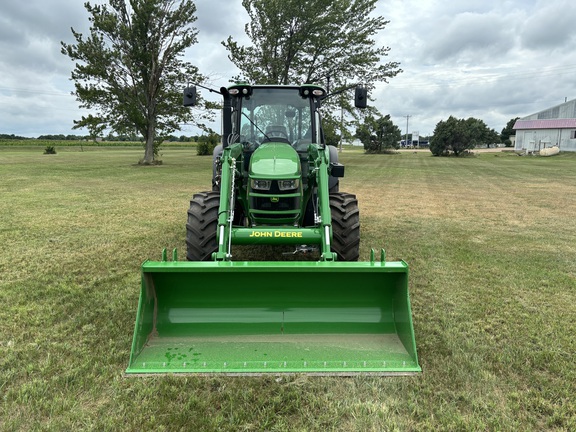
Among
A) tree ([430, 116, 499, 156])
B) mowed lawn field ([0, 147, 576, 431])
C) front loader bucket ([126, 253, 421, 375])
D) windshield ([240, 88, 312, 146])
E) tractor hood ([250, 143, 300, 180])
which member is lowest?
mowed lawn field ([0, 147, 576, 431])

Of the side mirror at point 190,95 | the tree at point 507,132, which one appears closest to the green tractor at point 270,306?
the side mirror at point 190,95

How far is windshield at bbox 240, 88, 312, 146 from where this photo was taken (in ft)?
19.0

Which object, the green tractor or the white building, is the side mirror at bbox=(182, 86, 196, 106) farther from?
the white building

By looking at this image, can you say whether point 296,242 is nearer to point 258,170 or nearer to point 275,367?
point 258,170

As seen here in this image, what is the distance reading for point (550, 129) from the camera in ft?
164

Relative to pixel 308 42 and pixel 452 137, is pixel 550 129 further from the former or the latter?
pixel 308 42

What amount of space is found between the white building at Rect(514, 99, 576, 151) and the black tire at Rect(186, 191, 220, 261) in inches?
2158

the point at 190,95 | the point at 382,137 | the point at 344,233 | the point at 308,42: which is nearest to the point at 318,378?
the point at 344,233

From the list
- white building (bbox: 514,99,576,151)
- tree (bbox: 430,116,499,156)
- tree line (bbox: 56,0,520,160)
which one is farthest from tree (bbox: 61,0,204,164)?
white building (bbox: 514,99,576,151)

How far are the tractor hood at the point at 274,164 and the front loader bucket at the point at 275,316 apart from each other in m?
1.47

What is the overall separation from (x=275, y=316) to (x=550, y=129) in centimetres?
5755

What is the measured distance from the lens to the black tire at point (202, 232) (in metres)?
4.70

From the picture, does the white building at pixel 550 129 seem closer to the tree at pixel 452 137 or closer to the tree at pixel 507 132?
the tree at pixel 452 137

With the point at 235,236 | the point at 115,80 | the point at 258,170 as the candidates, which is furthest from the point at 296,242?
the point at 115,80
